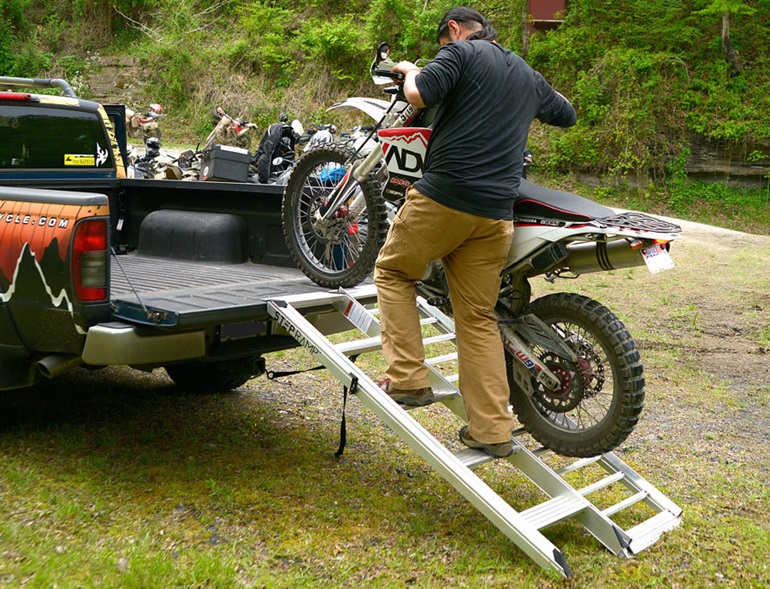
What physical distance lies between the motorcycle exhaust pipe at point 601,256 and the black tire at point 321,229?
3.63 ft

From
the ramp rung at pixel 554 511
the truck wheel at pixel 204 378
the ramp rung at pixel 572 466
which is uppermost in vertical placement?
the ramp rung at pixel 554 511

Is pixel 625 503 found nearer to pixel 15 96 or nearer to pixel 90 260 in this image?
pixel 90 260

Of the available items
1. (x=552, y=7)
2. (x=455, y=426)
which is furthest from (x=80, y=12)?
(x=455, y=426)

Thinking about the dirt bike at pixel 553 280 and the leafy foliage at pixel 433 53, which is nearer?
the dirt bike at pixel 553 280

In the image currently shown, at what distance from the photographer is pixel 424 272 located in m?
3.80

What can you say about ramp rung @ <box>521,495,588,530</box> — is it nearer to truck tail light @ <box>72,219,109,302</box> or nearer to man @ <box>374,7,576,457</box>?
man @ <box>374,7,576,457</box>

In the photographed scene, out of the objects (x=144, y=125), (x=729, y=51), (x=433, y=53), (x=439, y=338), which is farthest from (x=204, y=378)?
(x=433, y=53)

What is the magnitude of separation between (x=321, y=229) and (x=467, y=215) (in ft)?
4.14

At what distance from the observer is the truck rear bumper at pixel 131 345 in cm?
352

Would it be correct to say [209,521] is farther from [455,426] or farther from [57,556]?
[455,426]

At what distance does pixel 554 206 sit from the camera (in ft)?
12.0

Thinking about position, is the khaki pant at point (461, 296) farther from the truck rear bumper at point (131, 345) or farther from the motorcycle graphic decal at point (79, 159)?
the motorcycle graphic decal at point (79, 159)

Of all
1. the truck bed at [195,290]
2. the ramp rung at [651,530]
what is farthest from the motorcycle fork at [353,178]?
the ramp rung at [651,530]

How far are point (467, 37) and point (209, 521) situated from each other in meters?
2.36
